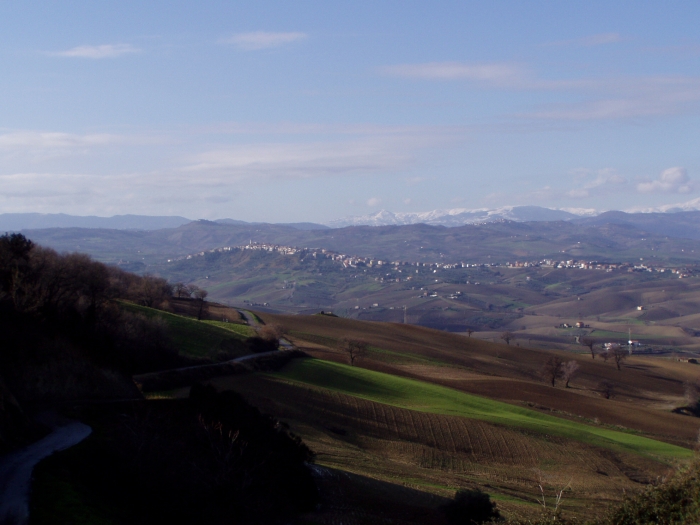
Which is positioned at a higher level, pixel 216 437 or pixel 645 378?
pixel 216 437

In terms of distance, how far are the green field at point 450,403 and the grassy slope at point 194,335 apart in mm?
6467

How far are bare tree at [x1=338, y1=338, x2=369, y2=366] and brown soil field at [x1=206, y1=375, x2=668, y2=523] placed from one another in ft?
68.2

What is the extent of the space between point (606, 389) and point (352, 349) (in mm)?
27395

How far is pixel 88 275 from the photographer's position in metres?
42.3

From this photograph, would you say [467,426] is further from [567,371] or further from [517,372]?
[517,372]

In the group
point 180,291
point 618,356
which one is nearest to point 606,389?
point 618,356

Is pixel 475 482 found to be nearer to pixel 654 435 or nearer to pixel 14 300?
pixel 14 300

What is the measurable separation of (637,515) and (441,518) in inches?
284

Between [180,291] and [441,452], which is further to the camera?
[180,291]

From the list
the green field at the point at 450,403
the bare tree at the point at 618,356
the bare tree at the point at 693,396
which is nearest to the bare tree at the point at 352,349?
the green field at the point at 450,403

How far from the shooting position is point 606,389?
66.2 meters

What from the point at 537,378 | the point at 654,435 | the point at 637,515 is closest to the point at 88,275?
the point at 637,515

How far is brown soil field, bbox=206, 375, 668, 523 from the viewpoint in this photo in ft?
90.6

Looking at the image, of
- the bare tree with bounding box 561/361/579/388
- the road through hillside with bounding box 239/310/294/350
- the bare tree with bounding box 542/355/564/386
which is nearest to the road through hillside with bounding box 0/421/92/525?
the road through hillside with bounding box 239/310/294/350
